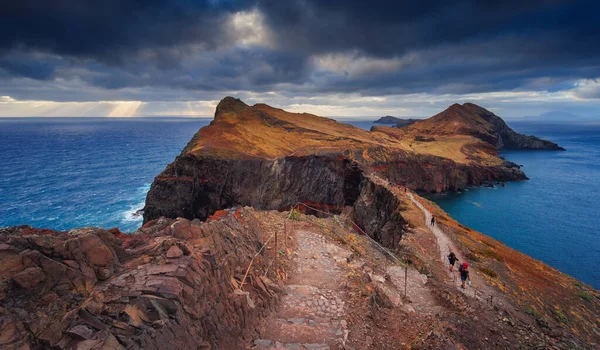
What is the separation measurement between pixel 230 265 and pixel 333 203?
47.9m

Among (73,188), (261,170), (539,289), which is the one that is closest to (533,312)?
(539,289)

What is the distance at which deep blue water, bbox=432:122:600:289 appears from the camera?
151 ft

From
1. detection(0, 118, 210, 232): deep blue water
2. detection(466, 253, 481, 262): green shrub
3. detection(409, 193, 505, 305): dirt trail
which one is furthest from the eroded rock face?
detection(0, 118, 210, 232): deep blue water

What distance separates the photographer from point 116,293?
7.08 metres

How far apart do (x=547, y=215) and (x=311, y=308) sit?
245ft

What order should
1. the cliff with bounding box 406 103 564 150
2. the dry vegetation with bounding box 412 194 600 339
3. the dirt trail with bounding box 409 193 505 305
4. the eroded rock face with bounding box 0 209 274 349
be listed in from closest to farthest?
1. the eroded rock face with bounding box 0 209 274 349
2. the dry vegetation with bounding box 412 194 600 339
3. the dirt trail with bounding box 409 193 505 305
4. the cliff with bounding box 406 103 564 150

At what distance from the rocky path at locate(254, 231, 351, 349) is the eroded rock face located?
1.13 metres

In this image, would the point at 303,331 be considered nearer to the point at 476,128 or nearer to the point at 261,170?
the point at 261,170

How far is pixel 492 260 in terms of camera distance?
25.9 metres

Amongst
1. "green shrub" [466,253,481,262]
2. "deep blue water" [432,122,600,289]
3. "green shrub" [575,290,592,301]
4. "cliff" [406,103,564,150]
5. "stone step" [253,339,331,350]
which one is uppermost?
"cliff" [406,103,564,150]

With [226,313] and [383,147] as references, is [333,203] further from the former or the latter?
[226,313]

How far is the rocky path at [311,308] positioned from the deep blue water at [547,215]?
42897 mm

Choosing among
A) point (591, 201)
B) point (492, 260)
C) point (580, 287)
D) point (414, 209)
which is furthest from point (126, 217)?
point (591, 201)

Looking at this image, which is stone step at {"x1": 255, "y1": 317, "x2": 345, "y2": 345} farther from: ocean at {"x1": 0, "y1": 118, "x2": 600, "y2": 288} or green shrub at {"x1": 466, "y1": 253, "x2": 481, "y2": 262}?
ocean at {"x1": 0, "y1": 118, "x2": 600, "y2": 288}
